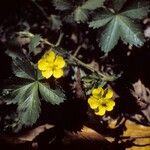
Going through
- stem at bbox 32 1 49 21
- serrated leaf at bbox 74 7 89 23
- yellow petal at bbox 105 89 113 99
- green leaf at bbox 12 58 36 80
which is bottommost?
yellow petal at bbox 105 89 113 99

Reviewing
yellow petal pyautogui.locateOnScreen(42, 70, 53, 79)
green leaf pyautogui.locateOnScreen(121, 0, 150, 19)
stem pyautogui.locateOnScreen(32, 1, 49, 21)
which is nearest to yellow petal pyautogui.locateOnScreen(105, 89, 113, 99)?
yellow petal pyautogui.locateOnScreen(42, 70, 53, 79)

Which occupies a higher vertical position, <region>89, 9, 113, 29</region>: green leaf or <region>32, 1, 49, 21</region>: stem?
<region>89, 9, 113, 29</region>: green leaf

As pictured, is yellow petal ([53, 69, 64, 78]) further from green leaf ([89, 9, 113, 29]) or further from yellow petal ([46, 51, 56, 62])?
green leaf ([89, 9, 113, 29])

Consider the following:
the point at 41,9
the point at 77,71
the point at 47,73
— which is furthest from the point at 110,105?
the point at 41,9

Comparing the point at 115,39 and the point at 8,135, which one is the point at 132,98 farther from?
the point at 8,135

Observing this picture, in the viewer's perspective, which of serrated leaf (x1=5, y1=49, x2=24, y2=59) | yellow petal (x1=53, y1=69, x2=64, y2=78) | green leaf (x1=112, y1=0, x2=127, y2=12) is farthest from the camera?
serrated leaf (x1=5, y1=49, x2=24, y2=59)

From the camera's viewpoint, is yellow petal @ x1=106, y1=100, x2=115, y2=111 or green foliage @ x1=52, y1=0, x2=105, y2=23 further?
green foliage @ x1=52, y1=0, x2=105, y2=23

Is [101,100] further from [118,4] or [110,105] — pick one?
[118,4]
